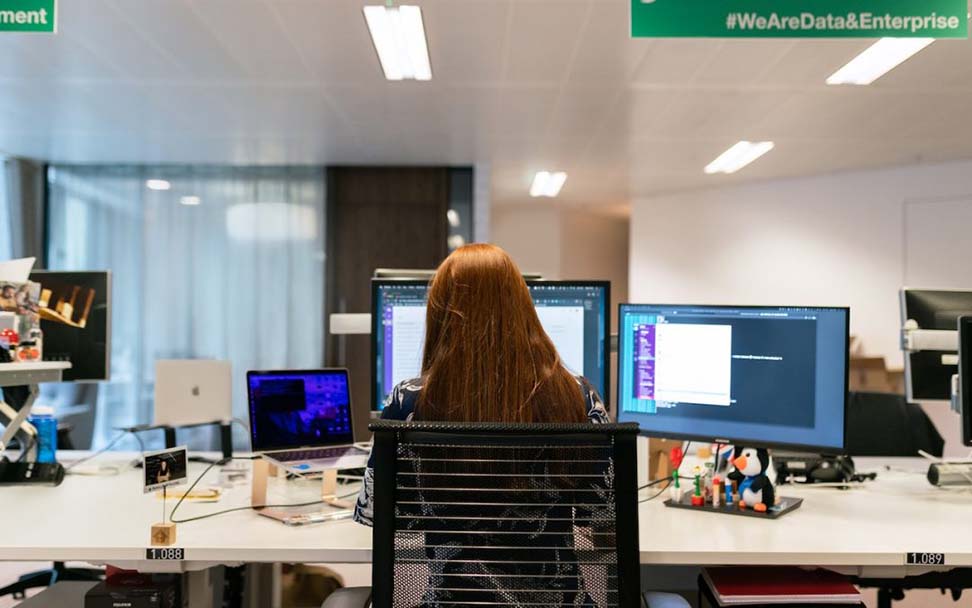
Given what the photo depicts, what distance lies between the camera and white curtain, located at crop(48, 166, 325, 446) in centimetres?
696

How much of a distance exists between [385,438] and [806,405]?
119 cm

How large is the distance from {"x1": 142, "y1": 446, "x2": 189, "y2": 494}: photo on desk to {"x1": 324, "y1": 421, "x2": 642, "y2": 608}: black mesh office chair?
2.37ft

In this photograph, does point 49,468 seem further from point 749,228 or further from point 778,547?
point 749,228

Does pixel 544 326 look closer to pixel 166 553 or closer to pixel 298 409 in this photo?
pixel 298 409

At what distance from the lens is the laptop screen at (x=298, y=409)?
6.75 feet

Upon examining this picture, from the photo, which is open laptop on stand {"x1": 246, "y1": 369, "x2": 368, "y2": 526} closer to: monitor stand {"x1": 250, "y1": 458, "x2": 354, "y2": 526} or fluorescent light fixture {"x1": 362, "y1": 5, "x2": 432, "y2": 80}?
monitor stand {"x1": 250, "y1": 458, "x2": 354, "y2": 526}

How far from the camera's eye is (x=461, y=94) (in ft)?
15.1

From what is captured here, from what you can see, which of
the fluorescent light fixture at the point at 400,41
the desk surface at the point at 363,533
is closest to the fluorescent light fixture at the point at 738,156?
the fluorescent light fixture at the point at 400,41

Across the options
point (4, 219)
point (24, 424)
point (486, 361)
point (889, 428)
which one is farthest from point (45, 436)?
point (4, 219)

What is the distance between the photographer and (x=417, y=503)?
117 centimetres

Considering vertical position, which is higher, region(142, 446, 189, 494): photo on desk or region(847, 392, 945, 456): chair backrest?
region(142, 446, 189, 494): photo on desk

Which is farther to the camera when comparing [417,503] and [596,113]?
[596,113]

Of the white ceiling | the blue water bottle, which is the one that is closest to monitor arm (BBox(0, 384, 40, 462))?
the blue water bottle

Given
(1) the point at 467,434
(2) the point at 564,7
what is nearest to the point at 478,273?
(1) the point at 467,434
